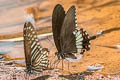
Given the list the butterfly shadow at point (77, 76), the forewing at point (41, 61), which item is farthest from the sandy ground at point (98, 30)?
the forewing at point (41, 61)

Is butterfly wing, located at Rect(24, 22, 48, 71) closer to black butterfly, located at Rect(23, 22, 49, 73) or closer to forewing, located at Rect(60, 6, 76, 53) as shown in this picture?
black butterfly, located at Rect(23, 22, 49, 73)

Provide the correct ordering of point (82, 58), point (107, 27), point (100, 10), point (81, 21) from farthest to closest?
point (100, 10), point (81, 21), point (107, 27), point (82, 58)

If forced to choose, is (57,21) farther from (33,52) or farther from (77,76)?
(77,76)

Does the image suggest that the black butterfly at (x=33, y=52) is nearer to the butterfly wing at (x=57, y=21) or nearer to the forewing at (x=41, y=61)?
the forewing at (x=41, y=61)

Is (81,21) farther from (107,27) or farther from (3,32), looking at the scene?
(3,32)

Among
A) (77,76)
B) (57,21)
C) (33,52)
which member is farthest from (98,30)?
(33,52)

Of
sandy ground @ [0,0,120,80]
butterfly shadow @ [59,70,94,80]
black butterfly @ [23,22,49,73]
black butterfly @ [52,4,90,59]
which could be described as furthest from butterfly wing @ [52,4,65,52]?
sandy ground @ [0,0,120,80]

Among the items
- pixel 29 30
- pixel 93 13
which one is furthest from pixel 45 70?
pixel 93 13

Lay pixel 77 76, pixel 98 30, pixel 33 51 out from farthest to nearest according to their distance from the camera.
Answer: pixel 98 30 → pixel 77 76 → pixel 33 51
